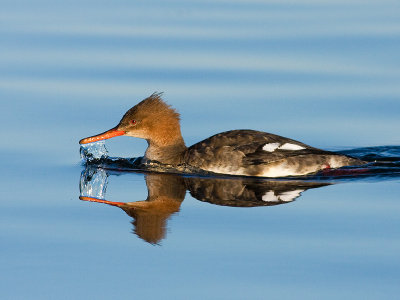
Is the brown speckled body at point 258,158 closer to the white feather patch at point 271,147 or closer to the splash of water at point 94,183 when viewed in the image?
the white feather patch at point 271,147

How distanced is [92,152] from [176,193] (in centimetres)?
204

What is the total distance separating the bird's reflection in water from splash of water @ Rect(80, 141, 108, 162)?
0.34 metres

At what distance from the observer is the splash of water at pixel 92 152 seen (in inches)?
457

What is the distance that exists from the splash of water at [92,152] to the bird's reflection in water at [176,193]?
1.11 ft

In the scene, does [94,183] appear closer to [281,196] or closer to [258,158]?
[258,158]

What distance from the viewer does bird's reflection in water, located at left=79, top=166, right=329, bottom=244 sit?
914 cm

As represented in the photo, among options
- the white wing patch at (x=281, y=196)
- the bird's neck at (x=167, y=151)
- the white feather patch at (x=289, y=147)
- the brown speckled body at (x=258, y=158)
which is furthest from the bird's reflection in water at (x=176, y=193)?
the white feather patch at (x=289, y=147)

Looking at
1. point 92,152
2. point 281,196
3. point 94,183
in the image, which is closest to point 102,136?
point 92,152

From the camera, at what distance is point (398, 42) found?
1623 cm

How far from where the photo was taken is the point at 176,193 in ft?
33.0

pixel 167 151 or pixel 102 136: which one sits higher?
pixel 102 136

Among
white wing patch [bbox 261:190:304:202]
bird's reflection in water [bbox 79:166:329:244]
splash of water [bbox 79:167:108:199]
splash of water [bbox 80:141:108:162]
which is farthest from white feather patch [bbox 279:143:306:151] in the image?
splash of water [bbox 80:141:108:162]

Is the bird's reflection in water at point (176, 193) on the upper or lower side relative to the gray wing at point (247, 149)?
lower

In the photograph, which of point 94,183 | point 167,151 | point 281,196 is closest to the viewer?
point 281,196
